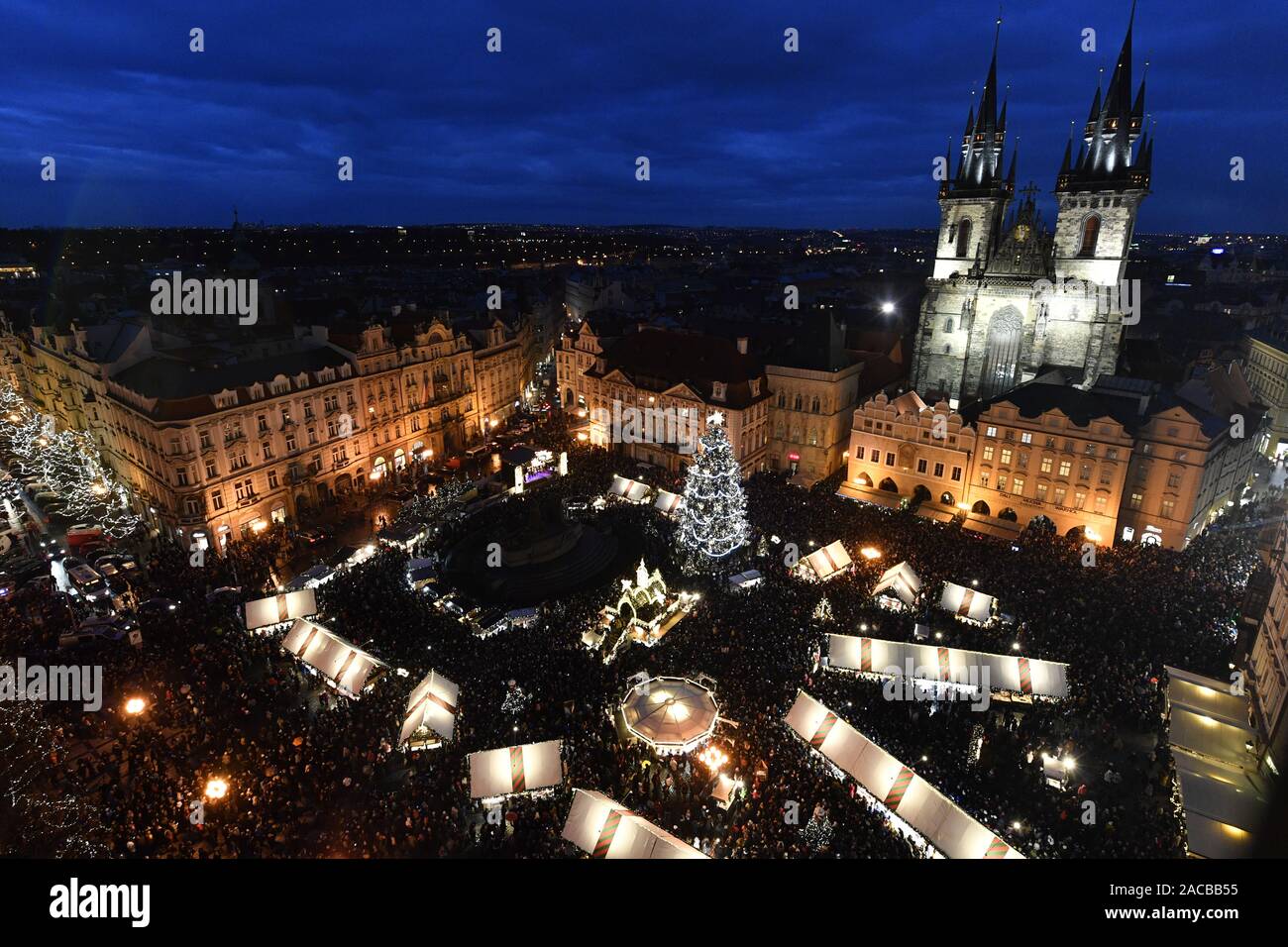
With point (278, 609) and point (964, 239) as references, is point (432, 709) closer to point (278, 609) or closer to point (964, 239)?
point (278, 609)

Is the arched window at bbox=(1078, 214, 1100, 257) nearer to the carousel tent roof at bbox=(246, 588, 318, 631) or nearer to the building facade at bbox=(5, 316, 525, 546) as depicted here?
the building facade at bbox=(5, 316, 525, 546)

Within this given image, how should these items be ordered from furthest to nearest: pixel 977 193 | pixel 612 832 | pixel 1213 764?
pixel 977 193 → pixel 1213 764 → pixel 612 832

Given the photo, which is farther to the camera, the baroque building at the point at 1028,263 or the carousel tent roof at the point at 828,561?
the baroque building at the point at 1028,263

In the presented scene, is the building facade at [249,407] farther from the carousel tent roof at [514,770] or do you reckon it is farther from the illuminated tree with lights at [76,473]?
the carousel tent roof at [514,770]

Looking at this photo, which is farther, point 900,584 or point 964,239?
point 964,239

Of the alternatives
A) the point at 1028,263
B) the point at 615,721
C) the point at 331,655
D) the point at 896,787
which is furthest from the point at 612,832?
the point at 1028,263

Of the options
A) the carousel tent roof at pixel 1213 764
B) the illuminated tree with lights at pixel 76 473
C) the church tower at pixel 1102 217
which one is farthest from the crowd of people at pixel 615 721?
the church tower at pixel 1102 217
